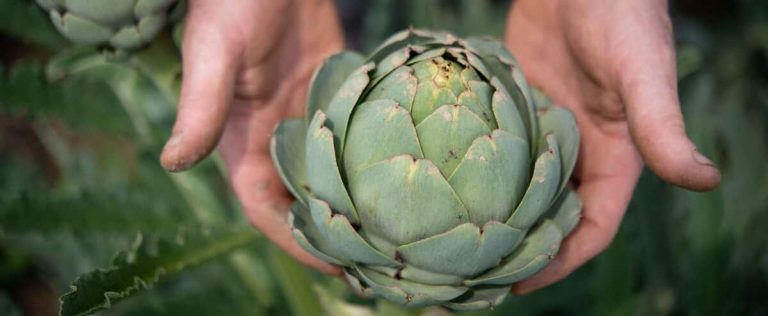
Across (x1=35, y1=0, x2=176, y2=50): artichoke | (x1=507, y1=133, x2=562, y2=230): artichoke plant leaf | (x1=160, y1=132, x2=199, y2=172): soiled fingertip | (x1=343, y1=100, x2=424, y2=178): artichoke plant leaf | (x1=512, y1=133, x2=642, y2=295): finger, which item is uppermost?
(x1=35, y1=0, x2=176, y2=50): artichoke

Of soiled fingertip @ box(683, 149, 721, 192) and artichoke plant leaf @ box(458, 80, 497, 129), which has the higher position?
artichoke plant leaf @ box(458, 80, 497, 129)

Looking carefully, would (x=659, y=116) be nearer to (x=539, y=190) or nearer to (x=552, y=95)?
(x=539, y=190)

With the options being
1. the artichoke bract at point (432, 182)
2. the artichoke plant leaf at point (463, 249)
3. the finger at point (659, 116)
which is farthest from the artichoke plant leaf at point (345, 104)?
the finger at point (659, 116)

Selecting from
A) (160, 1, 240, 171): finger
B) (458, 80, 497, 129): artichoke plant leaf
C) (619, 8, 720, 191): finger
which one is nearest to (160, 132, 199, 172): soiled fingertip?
(160, 1, 240, 171): finger

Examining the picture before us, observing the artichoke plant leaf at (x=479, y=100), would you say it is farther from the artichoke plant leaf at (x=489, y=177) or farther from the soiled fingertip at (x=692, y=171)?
the soiled fingertip at (x=692, y=171)

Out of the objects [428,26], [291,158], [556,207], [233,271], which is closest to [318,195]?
[291,158]

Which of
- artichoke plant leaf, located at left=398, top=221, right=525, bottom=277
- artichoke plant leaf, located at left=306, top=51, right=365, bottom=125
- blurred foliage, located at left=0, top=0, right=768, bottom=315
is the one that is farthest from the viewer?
blurred foliage, located at left=0, top=0, right=768, bottom=315

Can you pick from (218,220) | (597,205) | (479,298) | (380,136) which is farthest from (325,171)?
(218,220)

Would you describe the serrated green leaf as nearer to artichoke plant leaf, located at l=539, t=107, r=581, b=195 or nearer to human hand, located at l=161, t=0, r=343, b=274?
human hand, located at l=161, t=0, r=343, b=274
